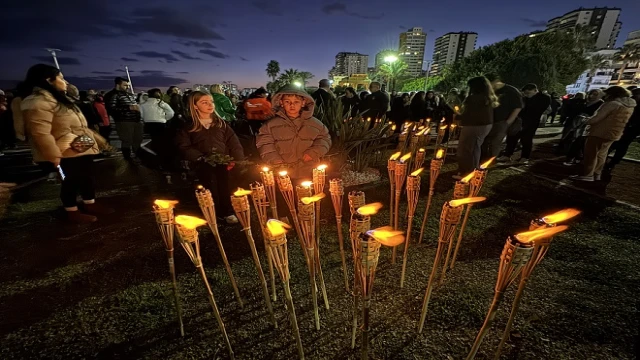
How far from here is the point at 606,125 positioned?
17.4ft

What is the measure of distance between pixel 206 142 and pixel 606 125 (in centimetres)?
726

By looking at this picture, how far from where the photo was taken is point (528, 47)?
37594mm

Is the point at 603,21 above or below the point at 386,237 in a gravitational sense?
above

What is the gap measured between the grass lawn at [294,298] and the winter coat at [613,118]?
6.57 feet

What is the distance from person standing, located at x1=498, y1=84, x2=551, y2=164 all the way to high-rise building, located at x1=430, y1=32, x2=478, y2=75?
16058 centimetres

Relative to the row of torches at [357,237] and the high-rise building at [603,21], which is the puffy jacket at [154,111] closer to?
the row of torches at [357,237]

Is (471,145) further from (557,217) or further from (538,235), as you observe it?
(538,235)

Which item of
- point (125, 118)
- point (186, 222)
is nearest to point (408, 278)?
point (186, 222)

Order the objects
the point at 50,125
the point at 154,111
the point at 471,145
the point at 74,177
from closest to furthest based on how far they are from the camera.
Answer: the point at 50,125 < the point at 74,177 < the point at 471,145 < the point at 154,111

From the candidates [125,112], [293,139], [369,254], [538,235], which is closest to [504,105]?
[293,139]

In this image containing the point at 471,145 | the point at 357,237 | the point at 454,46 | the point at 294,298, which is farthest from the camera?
the point at 454,46

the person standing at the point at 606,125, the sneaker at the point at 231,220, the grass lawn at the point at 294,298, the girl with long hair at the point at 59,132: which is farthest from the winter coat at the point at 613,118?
the girl with long hair at the point at 59,132

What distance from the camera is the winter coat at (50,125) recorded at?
10.9ft

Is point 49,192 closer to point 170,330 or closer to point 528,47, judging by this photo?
point 170,330
